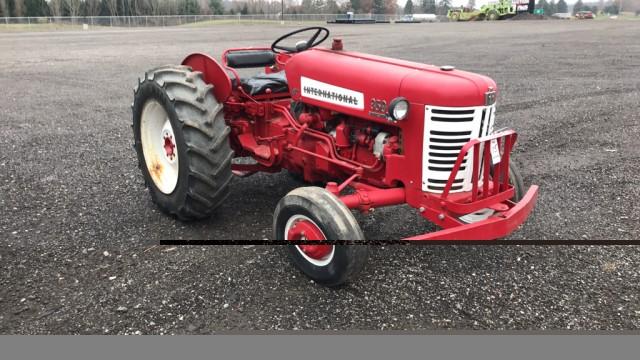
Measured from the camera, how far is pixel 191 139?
3.78 metres

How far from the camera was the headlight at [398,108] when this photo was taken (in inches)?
127

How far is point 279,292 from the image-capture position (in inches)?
130

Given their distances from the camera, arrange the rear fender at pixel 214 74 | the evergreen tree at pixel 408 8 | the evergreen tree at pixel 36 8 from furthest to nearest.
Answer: the evergreen tree at pixel 408 8 < the evergreen tree at pixel 36 8 < the rear fender at pixel 214 74

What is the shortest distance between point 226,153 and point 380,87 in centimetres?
124

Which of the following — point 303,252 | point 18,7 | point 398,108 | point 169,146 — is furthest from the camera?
point 18,7

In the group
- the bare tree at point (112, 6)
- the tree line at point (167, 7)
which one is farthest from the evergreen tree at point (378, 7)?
the bare tree at point (112, 6)

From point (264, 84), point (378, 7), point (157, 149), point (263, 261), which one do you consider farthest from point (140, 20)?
point (263, 261)

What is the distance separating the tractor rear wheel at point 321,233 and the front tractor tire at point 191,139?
2.36ft

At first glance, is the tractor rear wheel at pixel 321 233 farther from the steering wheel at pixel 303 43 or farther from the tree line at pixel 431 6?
the tree line at pixel 431 6

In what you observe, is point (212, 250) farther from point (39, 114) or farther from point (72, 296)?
point (39, 114)

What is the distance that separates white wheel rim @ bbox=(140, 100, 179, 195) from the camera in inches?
174

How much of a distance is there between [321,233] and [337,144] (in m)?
0.88

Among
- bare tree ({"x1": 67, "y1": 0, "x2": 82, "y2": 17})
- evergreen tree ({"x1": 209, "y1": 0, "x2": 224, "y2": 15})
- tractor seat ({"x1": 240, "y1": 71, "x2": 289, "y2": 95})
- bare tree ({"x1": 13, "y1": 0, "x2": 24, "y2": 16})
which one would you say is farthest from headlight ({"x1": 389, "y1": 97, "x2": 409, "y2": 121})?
evergreen tree ({"x1": 209, "y1": 0, "x2": 224, "y2": 15})

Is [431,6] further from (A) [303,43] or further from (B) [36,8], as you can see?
(A) [303,43]
